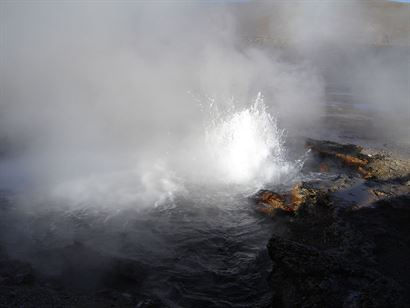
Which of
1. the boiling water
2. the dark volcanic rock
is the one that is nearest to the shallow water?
the boiling water

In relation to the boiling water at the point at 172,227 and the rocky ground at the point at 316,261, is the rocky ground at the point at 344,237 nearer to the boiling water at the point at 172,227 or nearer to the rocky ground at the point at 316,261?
the rocky ground at the point at 316,261

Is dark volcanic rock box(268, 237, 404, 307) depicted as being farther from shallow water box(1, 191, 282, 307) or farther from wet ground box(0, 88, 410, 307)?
shallow water box(1, 191, 282, 307)

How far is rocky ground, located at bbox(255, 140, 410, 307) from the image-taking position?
2658mm

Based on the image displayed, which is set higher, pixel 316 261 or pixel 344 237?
pixel 344 237

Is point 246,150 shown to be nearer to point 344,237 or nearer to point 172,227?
point 172,227

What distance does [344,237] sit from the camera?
11.3 feet

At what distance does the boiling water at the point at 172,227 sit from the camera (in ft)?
9.38

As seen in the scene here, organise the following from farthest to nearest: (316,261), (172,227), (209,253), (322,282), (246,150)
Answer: (246,150)
(172,227)
(209,253)
(316,261)
(322,282)

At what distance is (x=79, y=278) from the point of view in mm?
2834

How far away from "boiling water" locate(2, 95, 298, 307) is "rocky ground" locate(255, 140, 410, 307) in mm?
214

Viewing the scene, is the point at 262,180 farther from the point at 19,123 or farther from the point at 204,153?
the point at 19,123

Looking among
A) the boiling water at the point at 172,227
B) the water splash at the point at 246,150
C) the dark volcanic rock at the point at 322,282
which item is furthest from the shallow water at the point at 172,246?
the water splash at the point at 246,150

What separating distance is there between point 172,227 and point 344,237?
5.44 feet

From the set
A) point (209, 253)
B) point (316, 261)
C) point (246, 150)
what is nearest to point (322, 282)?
point (316, 261)
